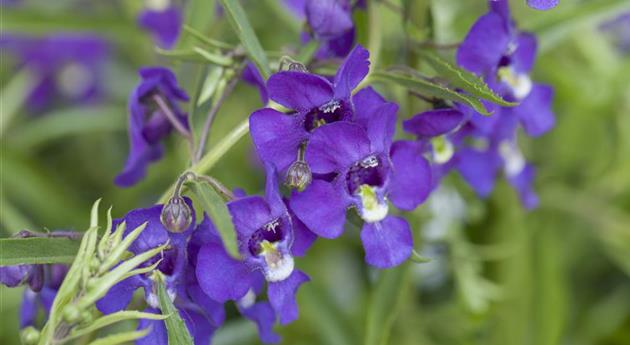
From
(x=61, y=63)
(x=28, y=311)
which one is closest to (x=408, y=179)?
(x=28, y=311)

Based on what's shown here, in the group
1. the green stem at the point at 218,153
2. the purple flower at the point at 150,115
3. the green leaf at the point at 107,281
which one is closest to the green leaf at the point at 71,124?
the purple flower at the point at 150,115

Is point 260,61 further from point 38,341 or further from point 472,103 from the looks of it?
point 38,341

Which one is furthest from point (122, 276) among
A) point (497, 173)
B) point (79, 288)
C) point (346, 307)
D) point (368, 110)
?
point (346, 307)

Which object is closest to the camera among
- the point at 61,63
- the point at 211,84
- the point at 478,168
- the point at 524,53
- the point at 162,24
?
the point at 211,84

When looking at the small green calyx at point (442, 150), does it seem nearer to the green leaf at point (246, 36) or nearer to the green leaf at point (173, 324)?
the green leaf at point (246, 36)

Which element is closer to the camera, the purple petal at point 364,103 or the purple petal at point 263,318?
the purple petal at point 364,103

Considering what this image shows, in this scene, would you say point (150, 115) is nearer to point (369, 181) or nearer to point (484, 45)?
point (369, 181)

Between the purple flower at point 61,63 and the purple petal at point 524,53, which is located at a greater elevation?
the purple flower at point 61,63
